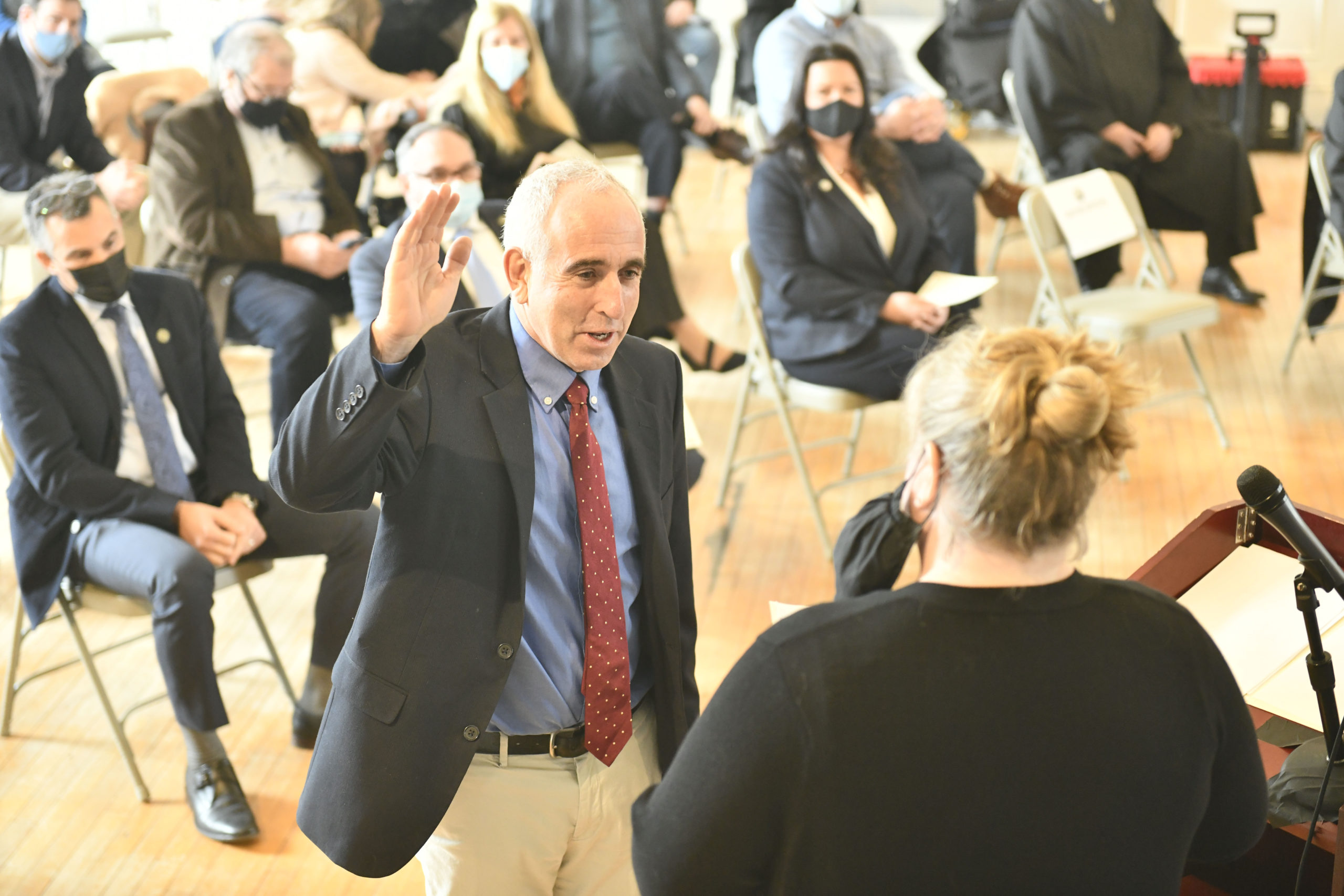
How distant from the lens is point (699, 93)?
635 centimetres

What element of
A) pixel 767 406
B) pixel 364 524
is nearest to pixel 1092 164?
pixel 767 406

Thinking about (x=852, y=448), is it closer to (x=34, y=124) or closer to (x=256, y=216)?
(x=256, y=216)

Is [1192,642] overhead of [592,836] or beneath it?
overhead

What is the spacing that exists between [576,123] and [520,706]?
15.8 feet

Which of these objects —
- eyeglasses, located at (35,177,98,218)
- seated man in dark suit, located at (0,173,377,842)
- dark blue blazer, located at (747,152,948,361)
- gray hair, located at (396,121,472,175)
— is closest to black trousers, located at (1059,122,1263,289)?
dark blue blazer, located at (747,152,948,361)

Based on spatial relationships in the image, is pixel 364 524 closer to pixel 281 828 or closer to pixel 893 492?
pixel 281 828

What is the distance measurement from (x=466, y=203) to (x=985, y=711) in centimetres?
311

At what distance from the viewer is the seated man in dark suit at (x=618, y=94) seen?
6.17 metres

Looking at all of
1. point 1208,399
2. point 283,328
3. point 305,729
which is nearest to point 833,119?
point 1208,399

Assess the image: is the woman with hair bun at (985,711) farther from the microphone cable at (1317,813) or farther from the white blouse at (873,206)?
the white blouse at (873,206)

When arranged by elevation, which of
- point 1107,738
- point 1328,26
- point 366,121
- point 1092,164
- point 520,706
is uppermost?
point 1107,738

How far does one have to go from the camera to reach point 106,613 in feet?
9.72

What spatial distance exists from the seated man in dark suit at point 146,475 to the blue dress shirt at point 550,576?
135cm

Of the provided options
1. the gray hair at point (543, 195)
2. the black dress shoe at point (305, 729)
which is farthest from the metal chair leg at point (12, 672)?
the gray hair at point (543, 195)
